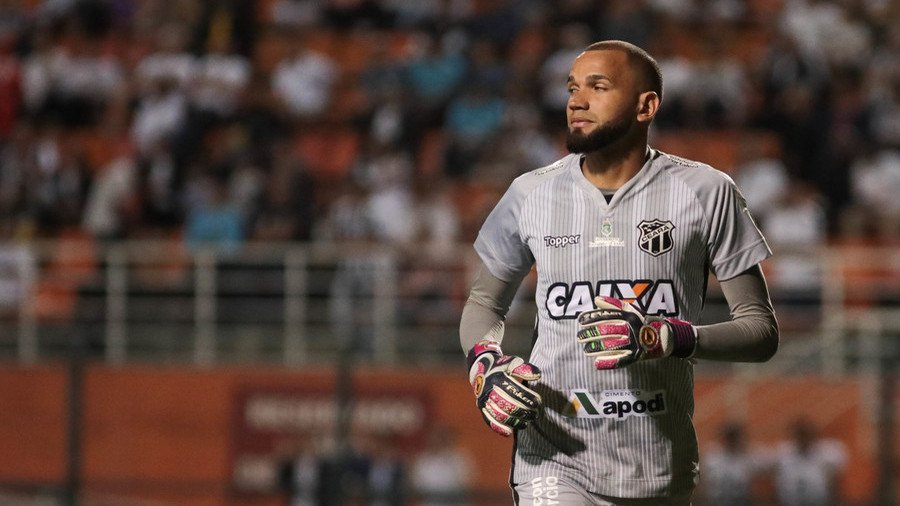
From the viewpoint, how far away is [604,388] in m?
4.59

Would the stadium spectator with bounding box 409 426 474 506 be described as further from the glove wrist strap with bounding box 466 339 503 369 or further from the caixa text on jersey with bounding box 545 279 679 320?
the caixa text on jersey with bounding box 545 279 679 320

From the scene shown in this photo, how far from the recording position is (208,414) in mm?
13484

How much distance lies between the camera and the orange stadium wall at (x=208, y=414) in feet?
41.8

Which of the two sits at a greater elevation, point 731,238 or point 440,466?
point 731,238

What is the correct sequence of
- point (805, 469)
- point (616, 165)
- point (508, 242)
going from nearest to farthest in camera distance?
point (616, 165), point (508, 242), point (805, 469)

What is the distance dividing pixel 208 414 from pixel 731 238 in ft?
31.1

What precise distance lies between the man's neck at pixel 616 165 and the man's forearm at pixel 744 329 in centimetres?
43

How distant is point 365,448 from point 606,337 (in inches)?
302

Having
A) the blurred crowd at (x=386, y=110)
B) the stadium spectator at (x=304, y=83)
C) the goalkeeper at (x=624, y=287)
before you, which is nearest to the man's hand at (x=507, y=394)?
the goalkeeper at (x=624, y=287)

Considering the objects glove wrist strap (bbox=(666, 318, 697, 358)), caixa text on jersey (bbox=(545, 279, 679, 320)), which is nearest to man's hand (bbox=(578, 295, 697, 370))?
glove wrist strap (bbox=(666, 318, 697, 358))

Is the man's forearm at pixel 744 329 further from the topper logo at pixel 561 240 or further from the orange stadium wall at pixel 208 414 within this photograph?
the orange stadium wall at pixel 208 414

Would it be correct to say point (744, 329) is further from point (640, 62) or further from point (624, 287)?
point (640, 62)

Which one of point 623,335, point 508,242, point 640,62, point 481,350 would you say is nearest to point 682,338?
point 623,335

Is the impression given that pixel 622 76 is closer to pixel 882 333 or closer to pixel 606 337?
pixel 606 337
